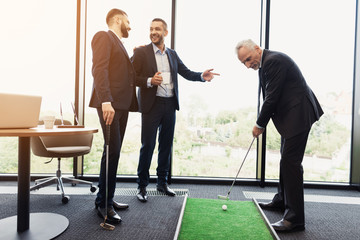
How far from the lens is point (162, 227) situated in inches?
70.7

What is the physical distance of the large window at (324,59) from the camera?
293 centimetres

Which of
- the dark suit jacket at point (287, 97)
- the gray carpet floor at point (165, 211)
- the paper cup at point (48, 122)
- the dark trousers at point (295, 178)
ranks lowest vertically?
the gray carpet floor at point (165, 211)

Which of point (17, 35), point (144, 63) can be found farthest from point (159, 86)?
point (17, 35)

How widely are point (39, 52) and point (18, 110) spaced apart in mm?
1877

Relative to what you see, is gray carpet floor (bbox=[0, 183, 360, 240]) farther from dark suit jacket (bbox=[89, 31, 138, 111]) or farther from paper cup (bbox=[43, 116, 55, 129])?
dark suit jacket (bbox=[89, 31, 138, 111])

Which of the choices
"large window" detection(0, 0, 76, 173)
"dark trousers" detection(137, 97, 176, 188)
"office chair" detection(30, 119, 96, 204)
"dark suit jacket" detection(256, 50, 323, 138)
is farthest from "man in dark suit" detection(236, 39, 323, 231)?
"large window" detection(0, 0, 76, 173)

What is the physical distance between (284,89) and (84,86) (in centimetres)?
244

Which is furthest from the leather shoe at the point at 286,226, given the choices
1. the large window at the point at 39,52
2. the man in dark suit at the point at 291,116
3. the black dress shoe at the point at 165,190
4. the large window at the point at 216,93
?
the large window at the point at 39,52

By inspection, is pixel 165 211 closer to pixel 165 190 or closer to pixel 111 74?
pixel 165 190

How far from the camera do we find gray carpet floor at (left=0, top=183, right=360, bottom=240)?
1718 mm

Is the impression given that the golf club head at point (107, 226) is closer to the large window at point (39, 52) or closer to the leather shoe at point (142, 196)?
the leather shoe at point (142, 196)

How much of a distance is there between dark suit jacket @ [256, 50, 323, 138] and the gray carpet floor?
0.83m

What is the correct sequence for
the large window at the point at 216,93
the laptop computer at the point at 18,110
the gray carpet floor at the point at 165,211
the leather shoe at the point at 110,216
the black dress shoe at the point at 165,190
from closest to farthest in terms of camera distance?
1. the laptop computer at the point at 18,110
2. the gray carpet floor at the point at 165,211
3. the leather shoe at the point at 110,216
4. the black dress shoe at the point at 165,190
5. the large window at the point at 216,93

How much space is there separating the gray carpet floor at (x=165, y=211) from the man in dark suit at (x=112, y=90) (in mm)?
171
